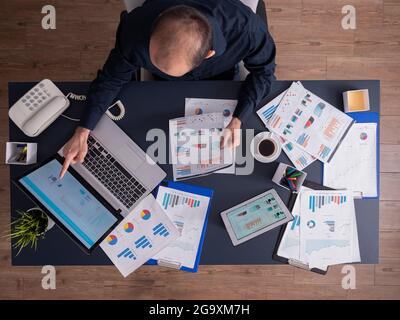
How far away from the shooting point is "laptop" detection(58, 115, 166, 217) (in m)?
1.34

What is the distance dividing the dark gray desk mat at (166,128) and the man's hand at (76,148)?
2.5 inches

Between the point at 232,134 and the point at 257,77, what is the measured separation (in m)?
0.23

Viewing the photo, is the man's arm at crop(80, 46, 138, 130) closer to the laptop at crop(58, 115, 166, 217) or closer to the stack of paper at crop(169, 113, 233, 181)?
the laptop at crop(58, 115, 166, 217)

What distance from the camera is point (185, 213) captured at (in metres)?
1.38

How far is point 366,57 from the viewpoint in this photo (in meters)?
2.08

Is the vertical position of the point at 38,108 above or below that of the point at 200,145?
above

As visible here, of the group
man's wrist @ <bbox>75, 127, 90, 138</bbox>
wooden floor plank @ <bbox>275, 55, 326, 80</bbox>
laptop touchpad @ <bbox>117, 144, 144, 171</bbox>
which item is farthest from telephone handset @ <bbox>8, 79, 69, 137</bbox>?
wooden floor plank @ <bbox>275, 55, 326, 80</bbox>

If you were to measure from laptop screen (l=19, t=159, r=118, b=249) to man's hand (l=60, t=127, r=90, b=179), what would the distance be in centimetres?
5

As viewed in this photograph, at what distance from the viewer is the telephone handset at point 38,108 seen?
4.30ft

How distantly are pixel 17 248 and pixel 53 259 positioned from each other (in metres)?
0.14

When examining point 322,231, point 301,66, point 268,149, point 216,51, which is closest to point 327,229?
point 322,231

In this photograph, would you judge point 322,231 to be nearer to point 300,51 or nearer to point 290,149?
point 290,149
